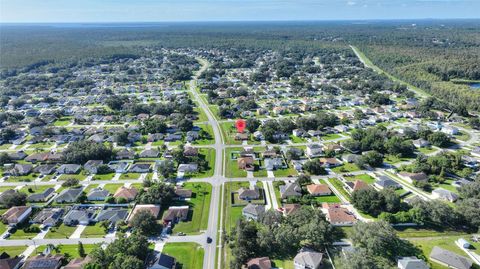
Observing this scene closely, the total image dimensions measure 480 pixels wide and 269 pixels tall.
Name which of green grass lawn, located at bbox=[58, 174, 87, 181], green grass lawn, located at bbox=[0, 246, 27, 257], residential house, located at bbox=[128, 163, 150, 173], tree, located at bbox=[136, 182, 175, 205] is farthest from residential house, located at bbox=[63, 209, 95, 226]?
residential house, located at bbox=[128, 163, 150, 173]

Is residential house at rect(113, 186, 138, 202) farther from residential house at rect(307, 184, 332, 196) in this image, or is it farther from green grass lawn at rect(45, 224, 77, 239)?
residential house at rect(307, 184, 332, 196)

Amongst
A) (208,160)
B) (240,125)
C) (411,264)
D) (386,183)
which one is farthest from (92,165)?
(411,264)

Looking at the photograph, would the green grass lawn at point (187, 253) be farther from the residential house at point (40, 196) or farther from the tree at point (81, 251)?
the residential house at point (40, 196)

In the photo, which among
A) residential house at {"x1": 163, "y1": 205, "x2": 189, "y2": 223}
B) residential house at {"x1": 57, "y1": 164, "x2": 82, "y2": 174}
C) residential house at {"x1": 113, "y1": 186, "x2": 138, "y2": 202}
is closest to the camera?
residential house at {"x1": 163, "y1": 205, "x2": 189, "y2": 223}

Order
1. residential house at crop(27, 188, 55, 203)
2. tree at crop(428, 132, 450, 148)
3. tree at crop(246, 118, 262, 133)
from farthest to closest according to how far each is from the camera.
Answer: tree at crop(246, 118, 262, 133) → tree at crop(428, 132, 450, 148) → residential house at crop(27, 188, 55, 203)

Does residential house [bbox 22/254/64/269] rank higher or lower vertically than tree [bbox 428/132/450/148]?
lower

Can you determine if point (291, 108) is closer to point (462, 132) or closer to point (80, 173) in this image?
point (462, 132)
